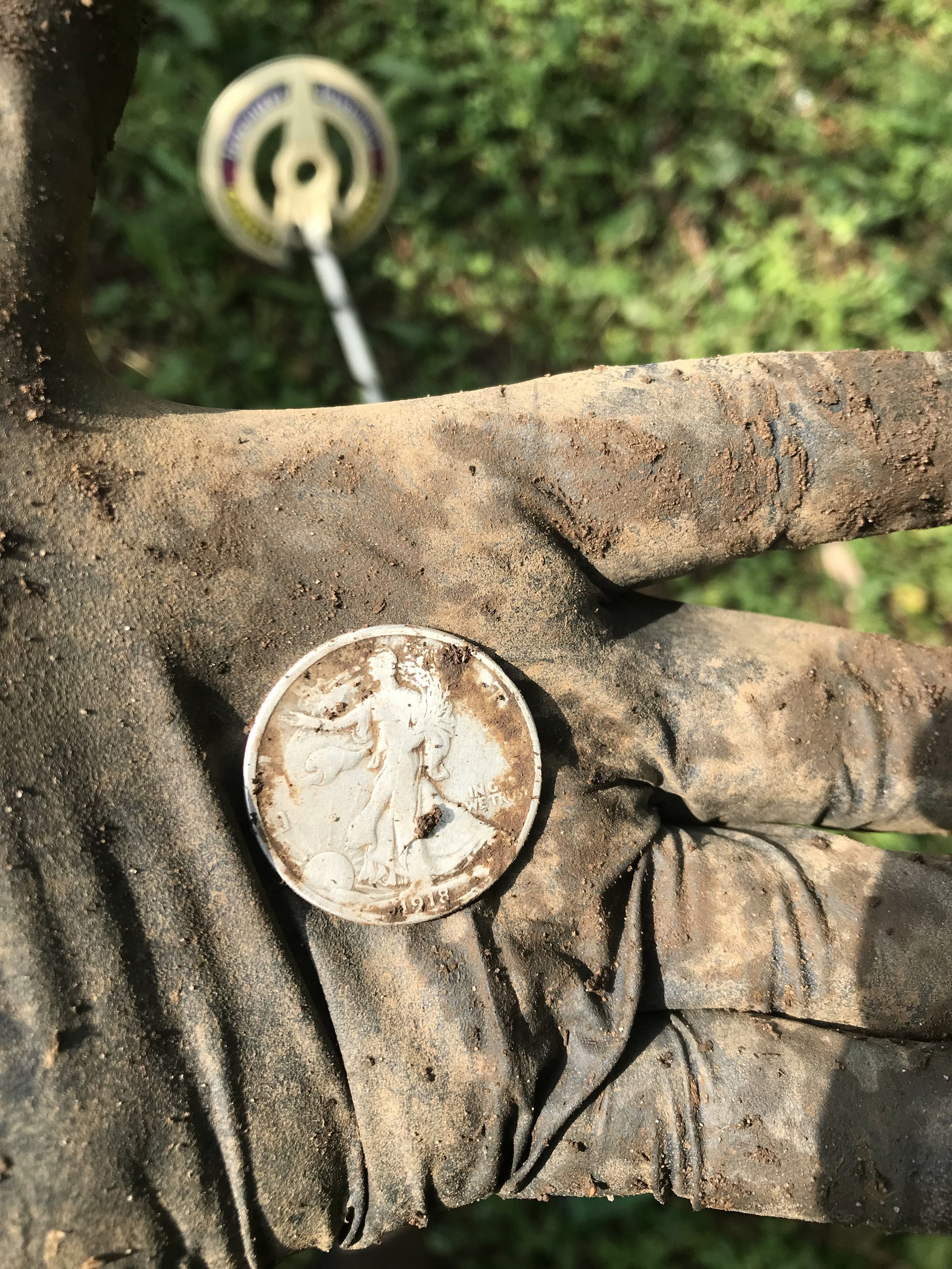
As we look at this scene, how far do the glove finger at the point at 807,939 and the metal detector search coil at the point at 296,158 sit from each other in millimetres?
2650

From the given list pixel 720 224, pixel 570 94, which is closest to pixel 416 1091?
pixel 720 224

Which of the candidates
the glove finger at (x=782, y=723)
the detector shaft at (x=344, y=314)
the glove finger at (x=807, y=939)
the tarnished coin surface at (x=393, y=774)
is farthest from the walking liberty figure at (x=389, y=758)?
the detector shaft at (x=344, y=314)

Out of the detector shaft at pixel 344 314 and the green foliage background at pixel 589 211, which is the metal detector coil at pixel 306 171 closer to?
the detector shaft at pixel 344 314

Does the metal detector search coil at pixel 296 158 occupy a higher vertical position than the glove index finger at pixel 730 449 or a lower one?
higher

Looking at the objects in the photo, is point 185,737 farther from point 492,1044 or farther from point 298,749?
point 492,1044

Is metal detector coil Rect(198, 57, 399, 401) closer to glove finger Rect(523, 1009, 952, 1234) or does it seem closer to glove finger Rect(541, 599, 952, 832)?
glove finger Rect(541, 599, 952, 832)

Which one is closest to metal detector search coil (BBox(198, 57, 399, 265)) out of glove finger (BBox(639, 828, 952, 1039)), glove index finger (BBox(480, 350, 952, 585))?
glove index finger (BBox(480, 350, 952, 585))

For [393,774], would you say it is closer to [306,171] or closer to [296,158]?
[296,158]

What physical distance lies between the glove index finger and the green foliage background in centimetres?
157

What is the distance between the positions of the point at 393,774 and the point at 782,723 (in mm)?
960

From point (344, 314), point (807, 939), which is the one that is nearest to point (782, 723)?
point (807, 939)

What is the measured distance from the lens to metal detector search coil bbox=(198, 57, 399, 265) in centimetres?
310

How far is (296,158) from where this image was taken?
3.24m

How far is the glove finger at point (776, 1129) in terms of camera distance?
1864 mm
